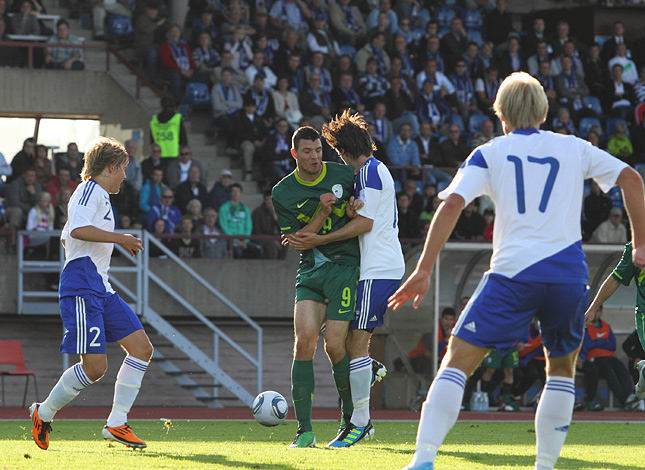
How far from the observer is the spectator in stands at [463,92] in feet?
72.1

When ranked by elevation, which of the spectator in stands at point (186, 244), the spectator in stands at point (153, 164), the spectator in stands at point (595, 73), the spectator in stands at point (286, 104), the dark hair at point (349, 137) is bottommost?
the spectator in stands at point (186, 244)

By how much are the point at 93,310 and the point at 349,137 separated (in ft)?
7.43

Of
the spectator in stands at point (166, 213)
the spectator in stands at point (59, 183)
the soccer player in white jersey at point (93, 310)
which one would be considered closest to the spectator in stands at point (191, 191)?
the spectator in stands at point (166, 213)

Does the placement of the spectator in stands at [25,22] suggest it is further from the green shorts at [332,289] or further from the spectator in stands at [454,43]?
the green shorts at [332,289]

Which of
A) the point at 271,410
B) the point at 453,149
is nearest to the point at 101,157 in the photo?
the point at 271,410

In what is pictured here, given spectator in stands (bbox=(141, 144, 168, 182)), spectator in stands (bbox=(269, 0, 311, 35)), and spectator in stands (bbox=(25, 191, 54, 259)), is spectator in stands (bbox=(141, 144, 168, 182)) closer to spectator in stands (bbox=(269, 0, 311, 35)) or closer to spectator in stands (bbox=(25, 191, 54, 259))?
spectator in stands (bbox=(25, 191, 54, 259))

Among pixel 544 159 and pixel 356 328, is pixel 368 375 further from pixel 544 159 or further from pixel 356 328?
pixel 544 159

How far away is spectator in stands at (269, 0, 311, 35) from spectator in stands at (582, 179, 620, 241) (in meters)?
6.75

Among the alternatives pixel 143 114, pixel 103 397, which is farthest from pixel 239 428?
pixel 143 114

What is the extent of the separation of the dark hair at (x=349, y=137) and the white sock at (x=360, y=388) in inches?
61.2

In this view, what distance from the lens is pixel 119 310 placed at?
777 cm

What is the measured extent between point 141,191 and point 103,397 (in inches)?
128

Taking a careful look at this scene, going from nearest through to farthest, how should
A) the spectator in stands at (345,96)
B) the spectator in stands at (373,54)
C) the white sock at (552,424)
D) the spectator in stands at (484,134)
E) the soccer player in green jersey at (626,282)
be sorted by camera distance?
the white sock at (552,424), the soccer player in green jersey at (626,282), the spectator in stands at (345,96), the spectator in stands at (484,134), the spectator in stands at (373,54)

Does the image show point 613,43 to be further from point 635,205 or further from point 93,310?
point 635,205
